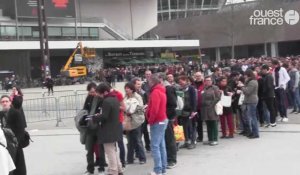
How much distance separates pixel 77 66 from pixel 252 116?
47.1m

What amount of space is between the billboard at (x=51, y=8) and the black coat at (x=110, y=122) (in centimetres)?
5665

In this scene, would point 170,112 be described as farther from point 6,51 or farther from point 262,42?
point 262,42

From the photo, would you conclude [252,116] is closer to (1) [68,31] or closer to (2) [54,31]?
(2) [54,31]

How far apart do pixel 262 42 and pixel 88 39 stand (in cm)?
2819

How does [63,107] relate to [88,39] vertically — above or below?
below

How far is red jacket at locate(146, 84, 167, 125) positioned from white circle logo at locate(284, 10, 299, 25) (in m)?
71.8

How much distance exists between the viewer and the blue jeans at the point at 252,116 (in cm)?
1212

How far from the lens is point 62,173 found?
31.7 feet

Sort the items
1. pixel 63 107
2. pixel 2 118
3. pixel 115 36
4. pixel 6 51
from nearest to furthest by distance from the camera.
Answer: pixel 2 118 < pixel 63 107 < pixel 6 51 < pixel 115 36

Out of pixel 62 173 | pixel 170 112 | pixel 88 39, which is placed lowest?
pixel 62 173

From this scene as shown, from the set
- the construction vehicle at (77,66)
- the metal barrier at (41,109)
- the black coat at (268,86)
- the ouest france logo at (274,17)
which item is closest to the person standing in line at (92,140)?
the black coat at (268,86)

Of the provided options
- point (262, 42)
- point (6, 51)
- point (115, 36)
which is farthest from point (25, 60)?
point (262, 42)

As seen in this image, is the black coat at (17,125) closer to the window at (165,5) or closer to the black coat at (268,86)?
the black coat at (268,86)

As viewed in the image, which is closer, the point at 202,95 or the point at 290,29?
the point at 202,95
